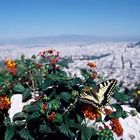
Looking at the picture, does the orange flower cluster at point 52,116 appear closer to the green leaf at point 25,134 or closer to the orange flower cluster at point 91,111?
the green leaf at point 25,134

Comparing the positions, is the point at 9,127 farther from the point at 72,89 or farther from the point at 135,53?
the point at 135,53

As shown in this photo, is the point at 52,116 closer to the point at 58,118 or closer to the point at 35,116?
the point at 58,118

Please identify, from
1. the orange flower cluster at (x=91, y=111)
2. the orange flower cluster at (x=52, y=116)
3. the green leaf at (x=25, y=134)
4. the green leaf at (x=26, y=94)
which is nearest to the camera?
the orange flower cluster at (x=52, y=116)

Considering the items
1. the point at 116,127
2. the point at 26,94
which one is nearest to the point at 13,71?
the point at 26,94

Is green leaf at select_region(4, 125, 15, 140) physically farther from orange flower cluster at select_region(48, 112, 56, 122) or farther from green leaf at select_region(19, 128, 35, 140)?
orange flower cluster at select_region(48, 112, 56, 122)

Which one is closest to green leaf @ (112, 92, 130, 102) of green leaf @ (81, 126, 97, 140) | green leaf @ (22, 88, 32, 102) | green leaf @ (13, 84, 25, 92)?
green leaf @ (81, 126, 97, 140)

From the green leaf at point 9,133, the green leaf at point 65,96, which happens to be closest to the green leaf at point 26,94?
the green leaf at point 65,96

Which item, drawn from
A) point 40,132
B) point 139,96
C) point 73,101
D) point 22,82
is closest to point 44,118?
point 40,132

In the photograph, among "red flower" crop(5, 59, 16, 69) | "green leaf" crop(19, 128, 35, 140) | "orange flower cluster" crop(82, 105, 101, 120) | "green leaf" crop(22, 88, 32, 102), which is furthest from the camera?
"red flower" crop(5, 59, 16, 69)
